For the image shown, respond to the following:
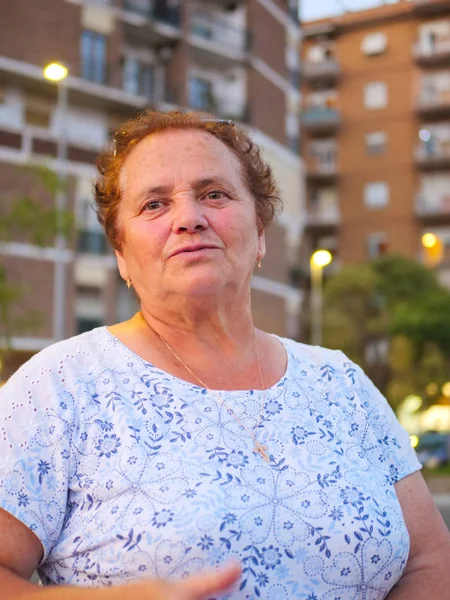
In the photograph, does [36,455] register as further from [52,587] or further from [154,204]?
[154,204]

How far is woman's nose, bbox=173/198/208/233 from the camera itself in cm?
267

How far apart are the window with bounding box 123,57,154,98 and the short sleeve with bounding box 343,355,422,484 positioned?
29026mm

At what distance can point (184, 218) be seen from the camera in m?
2.66

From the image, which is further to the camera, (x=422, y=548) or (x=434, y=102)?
(x=434, y=102)

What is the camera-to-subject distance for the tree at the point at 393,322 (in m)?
30.8

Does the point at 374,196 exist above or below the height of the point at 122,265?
above

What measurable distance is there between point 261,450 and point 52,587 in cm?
66

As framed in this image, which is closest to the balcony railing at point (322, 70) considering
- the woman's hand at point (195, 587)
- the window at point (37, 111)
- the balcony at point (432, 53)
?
the balcony at point (432, 53)

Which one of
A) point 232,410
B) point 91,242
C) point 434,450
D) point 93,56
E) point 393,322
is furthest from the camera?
point 393,322

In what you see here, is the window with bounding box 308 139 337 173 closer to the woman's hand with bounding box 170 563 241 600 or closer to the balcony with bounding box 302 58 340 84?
the balcony with bounding box 302 58 340 84

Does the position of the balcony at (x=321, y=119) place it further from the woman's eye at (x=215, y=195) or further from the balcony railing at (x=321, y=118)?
the woman's eye at (x=215, y=195)

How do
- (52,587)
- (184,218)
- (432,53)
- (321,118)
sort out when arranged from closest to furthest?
(52,587), (184,218), (432,53), (321,118)

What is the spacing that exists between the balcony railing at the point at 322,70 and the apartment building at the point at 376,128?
0.05 m

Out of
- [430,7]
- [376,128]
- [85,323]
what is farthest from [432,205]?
[85,323]
